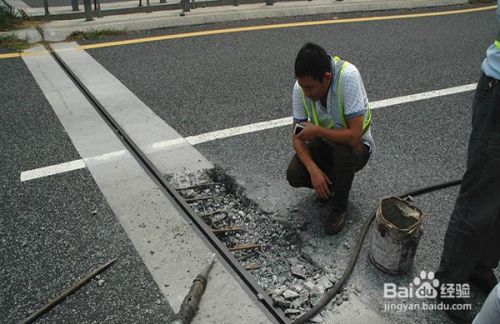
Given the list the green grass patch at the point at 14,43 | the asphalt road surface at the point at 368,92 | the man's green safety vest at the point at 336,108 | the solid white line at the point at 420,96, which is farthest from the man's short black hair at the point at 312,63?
the green grass patch at the point at 14,43

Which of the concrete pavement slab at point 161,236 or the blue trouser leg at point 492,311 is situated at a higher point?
the blue trouser leg at point 492,311

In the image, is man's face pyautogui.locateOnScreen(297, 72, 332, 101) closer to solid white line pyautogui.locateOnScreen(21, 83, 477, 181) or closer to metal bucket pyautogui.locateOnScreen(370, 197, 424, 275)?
metal bucket pyautogui.locateOnScreen(370, 197, 424, 275)

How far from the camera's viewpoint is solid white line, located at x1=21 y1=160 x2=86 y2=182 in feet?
11.2

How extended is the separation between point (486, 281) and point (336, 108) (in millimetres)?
1328

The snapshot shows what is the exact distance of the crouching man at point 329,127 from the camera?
8.46ft

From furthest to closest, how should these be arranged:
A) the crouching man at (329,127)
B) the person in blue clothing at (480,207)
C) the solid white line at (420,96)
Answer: the solid white line at (420,96) → the crouching man at (329,127) → the person in blue clothing at (480,207)

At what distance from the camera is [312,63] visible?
99.0 inches

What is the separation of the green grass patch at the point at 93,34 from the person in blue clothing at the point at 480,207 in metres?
5.66

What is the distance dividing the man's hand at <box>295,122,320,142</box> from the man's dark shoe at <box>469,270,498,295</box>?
125cm

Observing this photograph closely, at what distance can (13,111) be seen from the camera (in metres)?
4.35

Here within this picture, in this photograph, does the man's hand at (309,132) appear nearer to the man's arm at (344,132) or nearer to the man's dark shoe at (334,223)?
the man's arm at (344,132)

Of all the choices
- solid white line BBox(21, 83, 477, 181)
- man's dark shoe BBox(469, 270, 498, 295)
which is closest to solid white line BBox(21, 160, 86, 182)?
solid white line BBox(21, 83, 477, 181)

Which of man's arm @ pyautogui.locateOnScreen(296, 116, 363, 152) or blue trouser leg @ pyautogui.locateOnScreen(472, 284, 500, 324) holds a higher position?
man's arm @ pyautogui.locateOnScreen(296, 116, 363, 152)

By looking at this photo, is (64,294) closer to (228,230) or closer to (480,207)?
(228,230)
